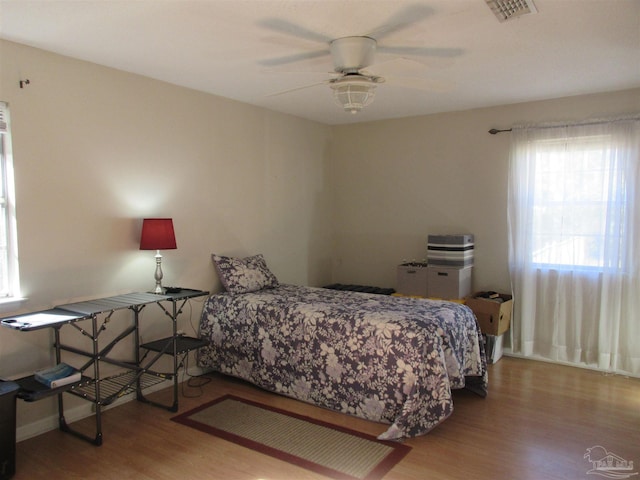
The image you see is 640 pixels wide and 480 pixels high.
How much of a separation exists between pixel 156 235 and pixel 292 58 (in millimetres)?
1574

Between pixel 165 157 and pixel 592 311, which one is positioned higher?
pixel 165 157

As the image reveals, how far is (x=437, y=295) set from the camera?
4.57m

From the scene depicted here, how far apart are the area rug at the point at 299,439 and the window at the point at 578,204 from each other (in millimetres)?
2530

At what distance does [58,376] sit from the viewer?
2.69 meters

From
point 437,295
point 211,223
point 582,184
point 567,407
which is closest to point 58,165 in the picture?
point 211,223

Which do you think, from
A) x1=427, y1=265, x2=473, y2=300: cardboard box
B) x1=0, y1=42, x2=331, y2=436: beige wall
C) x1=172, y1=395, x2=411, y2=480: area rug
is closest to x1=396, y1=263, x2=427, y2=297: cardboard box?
x1=427, y1=265, x2=473, y2=300: cardboard box

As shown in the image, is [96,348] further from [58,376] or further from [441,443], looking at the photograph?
[441,443]

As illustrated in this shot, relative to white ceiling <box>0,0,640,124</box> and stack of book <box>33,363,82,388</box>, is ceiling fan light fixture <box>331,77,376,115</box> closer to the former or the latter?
white ceiling <box>0,0,640,124</box>

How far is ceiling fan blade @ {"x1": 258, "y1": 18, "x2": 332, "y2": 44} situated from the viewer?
8.22ft

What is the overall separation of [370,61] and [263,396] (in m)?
2.53

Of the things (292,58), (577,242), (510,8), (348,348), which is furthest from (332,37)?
(577,242)

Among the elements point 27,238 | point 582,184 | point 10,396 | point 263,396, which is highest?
point 582,184

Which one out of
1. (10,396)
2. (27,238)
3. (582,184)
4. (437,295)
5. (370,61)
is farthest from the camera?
(437,295)

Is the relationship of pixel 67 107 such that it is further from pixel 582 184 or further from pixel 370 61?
pixel 582 184
